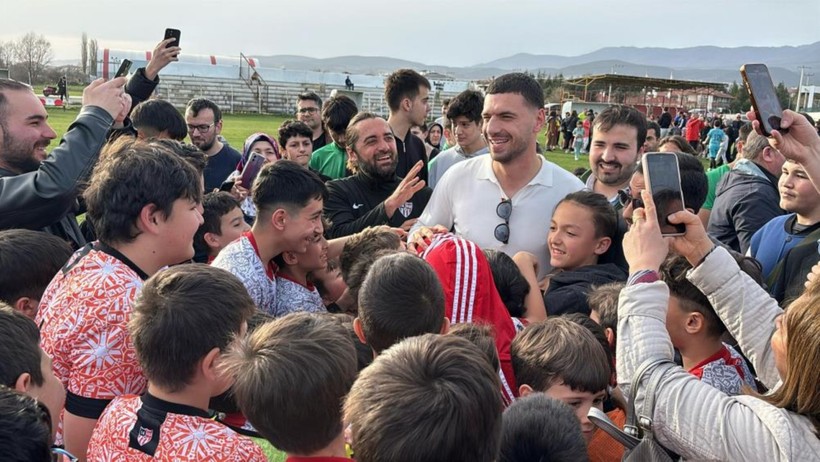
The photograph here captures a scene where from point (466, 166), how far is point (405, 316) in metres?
2.23

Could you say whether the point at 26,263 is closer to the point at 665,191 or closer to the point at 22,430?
the point at 22,430

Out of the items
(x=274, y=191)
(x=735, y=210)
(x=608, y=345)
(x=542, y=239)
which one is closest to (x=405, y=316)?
(x=608, y=345)

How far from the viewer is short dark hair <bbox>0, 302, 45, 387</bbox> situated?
6.41ft

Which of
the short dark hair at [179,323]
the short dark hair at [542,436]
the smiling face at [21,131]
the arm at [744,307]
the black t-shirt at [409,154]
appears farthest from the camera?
the black t-shirt at [409,154]

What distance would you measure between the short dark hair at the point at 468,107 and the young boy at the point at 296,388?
508 cm

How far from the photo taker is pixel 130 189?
2467mm

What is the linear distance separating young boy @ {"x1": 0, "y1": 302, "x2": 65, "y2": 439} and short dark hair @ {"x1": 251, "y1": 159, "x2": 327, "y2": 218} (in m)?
1.50

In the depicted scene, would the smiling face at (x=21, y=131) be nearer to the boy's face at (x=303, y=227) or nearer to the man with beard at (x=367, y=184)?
the boy's face at (x=303, y=227)

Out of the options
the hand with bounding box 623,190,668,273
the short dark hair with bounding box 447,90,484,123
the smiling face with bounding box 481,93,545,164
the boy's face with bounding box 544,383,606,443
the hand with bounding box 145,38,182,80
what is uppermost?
the hand with bounding box 145,38,182,80

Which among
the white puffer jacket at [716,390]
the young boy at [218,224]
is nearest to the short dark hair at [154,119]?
the young boy at [218,224]

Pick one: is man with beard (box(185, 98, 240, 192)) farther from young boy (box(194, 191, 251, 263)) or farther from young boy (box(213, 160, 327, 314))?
young boy (box(213, 160, 327, 314))

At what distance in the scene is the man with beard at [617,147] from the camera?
193 inches

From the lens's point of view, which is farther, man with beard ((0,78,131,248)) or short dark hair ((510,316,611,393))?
man with beard ((0,78,131,248))

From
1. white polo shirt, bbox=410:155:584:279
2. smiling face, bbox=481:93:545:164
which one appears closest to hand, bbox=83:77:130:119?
white polo shirt, bbox=410:155:584:279
